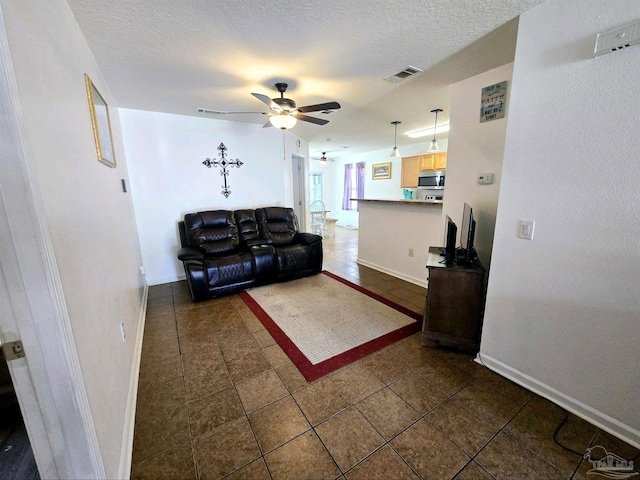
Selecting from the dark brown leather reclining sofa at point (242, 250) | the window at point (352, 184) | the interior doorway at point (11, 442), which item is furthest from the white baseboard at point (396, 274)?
the window at point (352, 184)

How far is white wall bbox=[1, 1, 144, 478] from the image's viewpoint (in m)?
0.86

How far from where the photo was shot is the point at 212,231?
372cm

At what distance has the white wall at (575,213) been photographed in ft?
4.29

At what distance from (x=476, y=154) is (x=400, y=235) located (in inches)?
57.4

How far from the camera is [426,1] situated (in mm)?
1540

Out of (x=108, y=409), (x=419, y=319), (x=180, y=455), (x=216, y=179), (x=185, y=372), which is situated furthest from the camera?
(x=216, y=179)

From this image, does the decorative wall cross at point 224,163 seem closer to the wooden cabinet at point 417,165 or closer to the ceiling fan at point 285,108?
the ceiling fan at point 285,108

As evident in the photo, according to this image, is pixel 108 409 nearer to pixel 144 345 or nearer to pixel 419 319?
pixel 144 345

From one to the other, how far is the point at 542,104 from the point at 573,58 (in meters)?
0.23

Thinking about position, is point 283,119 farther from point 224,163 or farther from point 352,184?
point 352,184

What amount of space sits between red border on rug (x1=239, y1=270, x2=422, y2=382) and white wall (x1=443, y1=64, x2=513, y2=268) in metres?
1.01

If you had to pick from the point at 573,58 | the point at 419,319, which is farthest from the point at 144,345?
the point at 573,58

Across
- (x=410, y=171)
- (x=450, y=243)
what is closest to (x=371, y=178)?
(x=410, y=171)

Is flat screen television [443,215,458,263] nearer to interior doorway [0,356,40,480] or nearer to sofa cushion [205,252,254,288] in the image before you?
sofa cushion [205,252,254,288]
